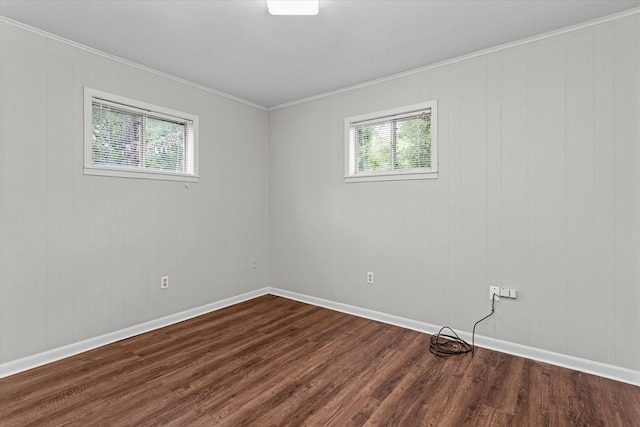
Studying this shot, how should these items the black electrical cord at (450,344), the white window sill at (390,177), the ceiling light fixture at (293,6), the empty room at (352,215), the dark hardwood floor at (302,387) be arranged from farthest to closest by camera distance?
the white window sill at (390,177), the black electrical cord at (450,344), the empty room at (352,215), the ceiling light fixture at (293,6), the dark hardwood floor at (302,387)

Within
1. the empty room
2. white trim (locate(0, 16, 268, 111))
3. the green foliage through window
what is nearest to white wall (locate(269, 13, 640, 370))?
the empty room

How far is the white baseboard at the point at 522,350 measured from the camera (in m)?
2.26

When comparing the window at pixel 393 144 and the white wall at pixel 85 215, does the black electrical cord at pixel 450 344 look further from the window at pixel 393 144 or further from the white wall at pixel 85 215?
the white wall at pixel 85 215

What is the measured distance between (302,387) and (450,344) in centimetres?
145

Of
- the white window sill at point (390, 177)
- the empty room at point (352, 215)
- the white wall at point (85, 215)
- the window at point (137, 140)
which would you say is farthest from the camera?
the white window sill at point (390, 177)

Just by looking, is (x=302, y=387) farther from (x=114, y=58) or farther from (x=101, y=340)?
(x=114, y=58)

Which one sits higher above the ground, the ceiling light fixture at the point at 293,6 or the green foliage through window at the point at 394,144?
the ceiling light fixture at the point at 293,6

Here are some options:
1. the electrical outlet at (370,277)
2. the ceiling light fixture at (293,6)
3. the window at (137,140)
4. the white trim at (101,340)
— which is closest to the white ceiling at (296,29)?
the ceiling light fixture at (293,6)

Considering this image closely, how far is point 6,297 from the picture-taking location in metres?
2.32

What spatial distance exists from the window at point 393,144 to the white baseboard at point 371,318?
4.84ft

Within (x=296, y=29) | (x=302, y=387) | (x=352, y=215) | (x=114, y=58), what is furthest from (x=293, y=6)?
(x=302, y=387)

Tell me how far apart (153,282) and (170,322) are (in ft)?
1.54

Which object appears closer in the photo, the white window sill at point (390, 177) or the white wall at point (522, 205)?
the white wall at point (522, 205)

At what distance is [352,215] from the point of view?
3.65 metres
